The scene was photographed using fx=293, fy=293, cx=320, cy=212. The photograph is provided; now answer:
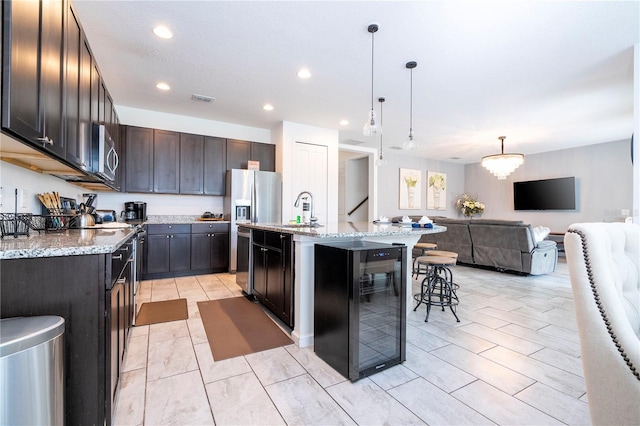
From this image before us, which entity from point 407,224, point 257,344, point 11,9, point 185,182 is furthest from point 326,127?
point 11,9

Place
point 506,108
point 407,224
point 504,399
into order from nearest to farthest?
1. point 504,399
2. point 407,224
3. point 506,108

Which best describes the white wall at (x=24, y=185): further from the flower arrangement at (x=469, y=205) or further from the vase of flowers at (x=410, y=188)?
the flower arrangement at (x=469, y=205)

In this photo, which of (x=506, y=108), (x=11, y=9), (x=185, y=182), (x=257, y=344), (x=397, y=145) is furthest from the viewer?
(x=397, y=145)

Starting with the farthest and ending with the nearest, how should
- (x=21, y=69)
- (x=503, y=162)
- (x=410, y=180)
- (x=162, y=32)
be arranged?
(x=410, y=180) → (x=503, y=162) → (x=162, y=32) → (x=21, y=69)

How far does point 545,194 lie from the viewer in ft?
25.6

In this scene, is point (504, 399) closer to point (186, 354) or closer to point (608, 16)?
point (186, 354)

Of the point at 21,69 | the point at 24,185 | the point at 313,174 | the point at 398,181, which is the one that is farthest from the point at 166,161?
the point at 398,181

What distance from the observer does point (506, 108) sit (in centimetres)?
468

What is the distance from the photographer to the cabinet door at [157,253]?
4527mm

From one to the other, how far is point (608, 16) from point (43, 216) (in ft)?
16.1

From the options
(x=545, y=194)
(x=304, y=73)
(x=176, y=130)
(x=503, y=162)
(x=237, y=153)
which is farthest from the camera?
(x=545, y=194)

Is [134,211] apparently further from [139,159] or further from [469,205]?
[469,205]

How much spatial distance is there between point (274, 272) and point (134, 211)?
3.20m

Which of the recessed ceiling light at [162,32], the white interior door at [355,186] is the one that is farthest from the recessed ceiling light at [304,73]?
the white interior door at [355,186]
